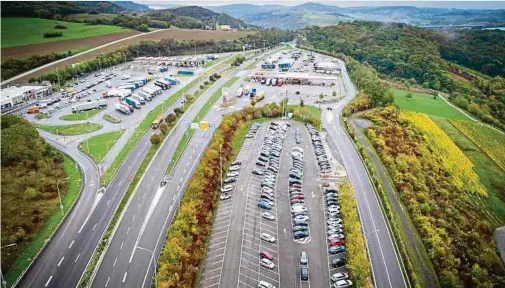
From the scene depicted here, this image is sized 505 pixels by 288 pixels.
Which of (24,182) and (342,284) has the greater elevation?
(24,182)

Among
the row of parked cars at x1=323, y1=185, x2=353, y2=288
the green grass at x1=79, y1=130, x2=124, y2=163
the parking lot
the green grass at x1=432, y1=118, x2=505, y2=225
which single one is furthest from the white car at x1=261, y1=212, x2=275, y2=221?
the green grass at x1=432, y1=118, x2=505, y2=225

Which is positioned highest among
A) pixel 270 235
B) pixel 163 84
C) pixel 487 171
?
pixel 163 84

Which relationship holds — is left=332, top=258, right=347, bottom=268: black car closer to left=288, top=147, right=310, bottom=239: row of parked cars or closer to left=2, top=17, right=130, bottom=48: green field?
left=288, top=147, right=310, bottom=239: row of parked cars

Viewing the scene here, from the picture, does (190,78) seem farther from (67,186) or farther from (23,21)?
(67,186)

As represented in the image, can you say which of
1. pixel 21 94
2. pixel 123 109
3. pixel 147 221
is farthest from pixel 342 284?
pixel 21 94

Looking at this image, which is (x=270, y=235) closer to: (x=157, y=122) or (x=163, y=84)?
(x=157, y=122)

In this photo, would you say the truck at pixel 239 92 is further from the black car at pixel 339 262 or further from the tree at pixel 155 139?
the black car at pixel 339 262
